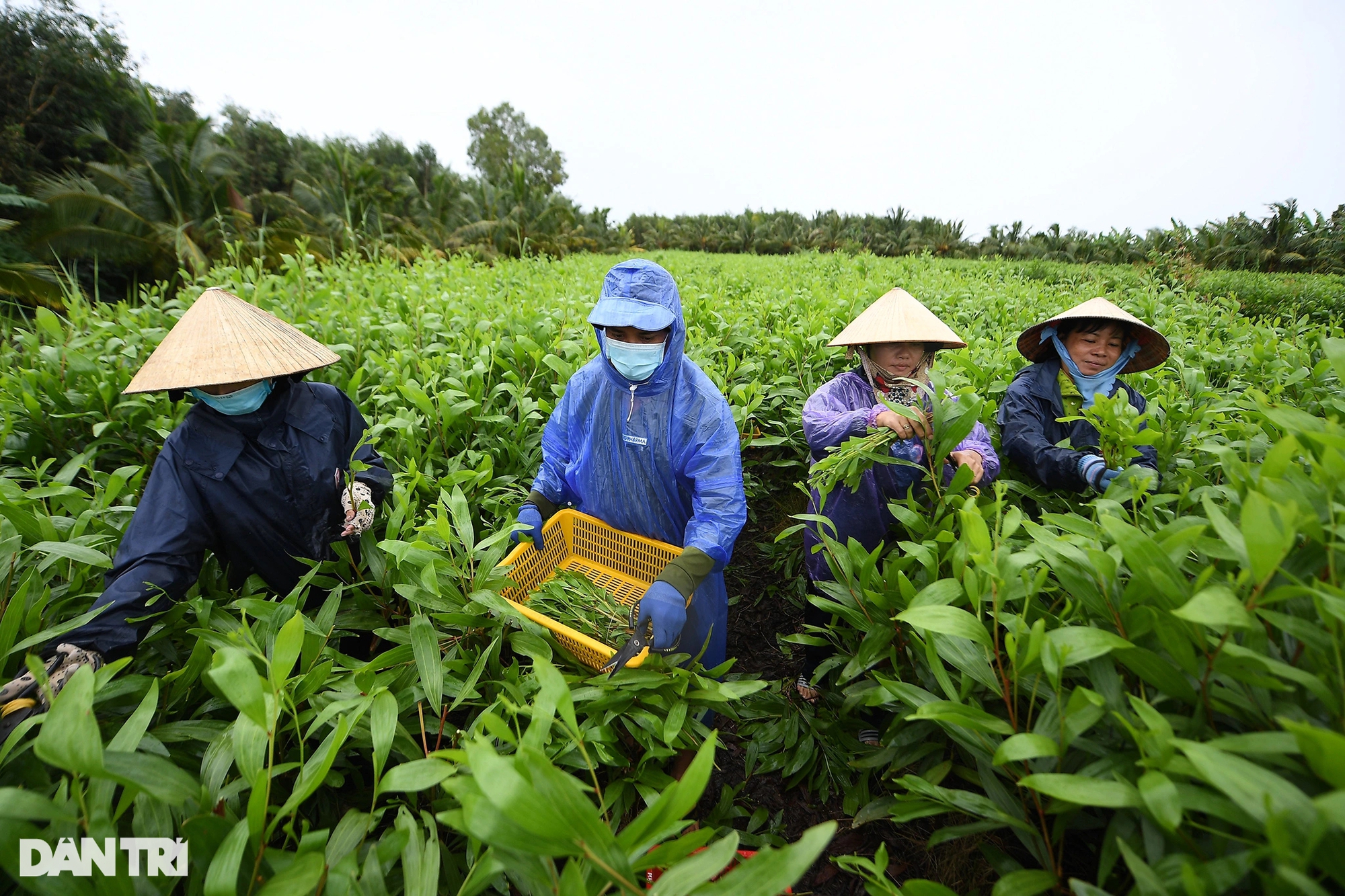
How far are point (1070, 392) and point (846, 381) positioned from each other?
0.84 meters

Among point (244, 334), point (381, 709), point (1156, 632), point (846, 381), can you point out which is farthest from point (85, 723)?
point (846, 381)

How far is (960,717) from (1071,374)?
1777mm

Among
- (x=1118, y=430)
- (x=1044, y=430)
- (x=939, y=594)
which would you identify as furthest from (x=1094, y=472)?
(x=939, y=594)

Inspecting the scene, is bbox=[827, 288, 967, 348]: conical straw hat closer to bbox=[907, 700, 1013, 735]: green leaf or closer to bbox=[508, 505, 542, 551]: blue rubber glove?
bbox=[508, 505, 542, 551]: blue rubber glove

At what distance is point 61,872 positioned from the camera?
730mm

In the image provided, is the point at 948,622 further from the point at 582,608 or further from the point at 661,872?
the point at 582,608

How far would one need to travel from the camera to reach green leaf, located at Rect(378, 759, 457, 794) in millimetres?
841

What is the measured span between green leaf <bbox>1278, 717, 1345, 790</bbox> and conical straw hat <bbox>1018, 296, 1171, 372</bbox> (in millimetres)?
1842

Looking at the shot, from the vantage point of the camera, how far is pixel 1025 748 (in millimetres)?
771

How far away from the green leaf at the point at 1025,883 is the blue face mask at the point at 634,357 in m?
1.42

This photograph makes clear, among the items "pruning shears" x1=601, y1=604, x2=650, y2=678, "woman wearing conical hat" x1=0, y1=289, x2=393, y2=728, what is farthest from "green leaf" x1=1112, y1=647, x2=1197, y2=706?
"woman wearing conical hat" x1=0, y1=289, x2=393, y2=728

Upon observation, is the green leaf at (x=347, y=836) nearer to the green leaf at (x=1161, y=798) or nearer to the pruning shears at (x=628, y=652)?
the pruning shears at (x=628, y=652)

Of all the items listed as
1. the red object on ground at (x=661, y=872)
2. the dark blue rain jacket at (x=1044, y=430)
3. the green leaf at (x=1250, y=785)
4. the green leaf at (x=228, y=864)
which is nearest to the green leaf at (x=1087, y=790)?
the green leaf at (x=1250, y=785)

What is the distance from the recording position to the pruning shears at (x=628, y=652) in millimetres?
1358
